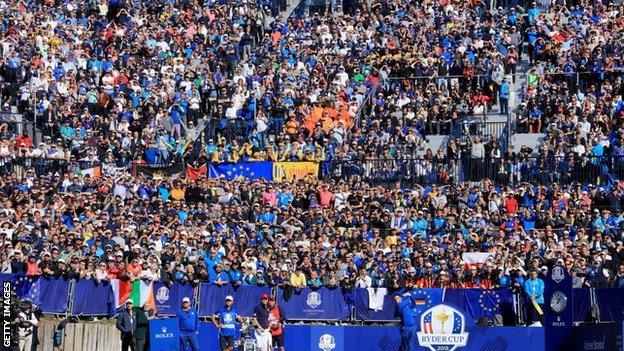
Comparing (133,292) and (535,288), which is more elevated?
(535,288)

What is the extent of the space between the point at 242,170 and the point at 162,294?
Result: 9170 mm

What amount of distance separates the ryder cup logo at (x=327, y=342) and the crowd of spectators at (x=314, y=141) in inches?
110

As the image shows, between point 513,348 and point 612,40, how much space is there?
1646 cm

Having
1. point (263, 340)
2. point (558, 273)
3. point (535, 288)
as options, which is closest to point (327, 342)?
point (263, 340)

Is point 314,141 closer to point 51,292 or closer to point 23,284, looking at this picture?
point 51,292

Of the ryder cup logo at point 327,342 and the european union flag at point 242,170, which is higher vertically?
the european union flag at point 242,170

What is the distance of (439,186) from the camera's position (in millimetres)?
51531

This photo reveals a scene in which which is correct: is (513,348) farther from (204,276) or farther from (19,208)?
(19,208)

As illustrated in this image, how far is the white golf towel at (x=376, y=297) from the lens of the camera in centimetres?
4478

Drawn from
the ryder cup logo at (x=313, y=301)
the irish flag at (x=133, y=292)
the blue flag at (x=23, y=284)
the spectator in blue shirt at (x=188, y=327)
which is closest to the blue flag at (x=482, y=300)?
the ryder cup logo at (x=313, y=301)

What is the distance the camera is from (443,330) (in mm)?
42375

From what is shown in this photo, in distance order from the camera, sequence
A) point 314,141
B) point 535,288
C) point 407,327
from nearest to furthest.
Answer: point 407,327
point 535,288
point 314,141

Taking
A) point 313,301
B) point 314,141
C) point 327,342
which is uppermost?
point 314,141

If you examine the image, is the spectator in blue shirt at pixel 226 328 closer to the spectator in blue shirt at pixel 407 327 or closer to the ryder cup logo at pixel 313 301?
the ryder cup logo at pixel 313 301
